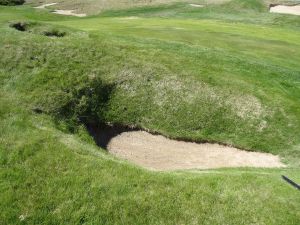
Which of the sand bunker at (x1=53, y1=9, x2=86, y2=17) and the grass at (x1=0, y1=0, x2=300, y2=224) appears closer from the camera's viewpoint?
the grass at (x1=0, y1=0, x2=300, y2=224)

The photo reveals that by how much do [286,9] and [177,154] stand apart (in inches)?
2213

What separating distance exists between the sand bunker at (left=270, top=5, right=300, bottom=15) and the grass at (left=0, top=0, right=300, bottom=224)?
28367mm

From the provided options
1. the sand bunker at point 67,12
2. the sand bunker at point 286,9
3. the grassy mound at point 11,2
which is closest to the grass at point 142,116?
the sand bunker at point 67,12

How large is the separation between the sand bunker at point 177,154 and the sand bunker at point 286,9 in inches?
2044

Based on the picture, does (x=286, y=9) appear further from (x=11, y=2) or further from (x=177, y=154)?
(x=177, y=154)

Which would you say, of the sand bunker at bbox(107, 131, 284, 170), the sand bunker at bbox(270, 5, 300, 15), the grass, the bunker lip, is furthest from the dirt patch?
the sand bunker at bbox(270, 5, 300, 15)

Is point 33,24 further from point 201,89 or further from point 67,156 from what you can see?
point 67,156

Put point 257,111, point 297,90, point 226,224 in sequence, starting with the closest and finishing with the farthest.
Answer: point 226,224 < point 257,111 < point 297,90

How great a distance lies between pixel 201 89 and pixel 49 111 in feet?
30.6

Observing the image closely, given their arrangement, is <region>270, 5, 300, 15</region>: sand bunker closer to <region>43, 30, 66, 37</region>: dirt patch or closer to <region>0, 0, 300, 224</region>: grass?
<region>0, 0, 300, 224</region>: grass

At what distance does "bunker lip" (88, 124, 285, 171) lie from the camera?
1889 centimetres

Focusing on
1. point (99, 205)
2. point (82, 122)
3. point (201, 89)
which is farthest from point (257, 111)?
point (99, 205)

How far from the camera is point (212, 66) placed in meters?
27.7

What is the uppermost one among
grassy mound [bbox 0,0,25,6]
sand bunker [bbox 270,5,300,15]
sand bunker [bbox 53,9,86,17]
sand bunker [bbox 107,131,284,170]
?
sand bunker [bbox 107,131,284,170]
